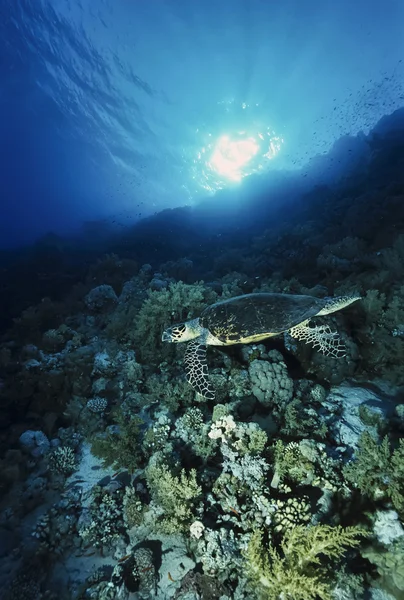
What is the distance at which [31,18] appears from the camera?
27812mm

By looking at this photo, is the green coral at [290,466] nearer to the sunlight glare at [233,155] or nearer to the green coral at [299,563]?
the green coral at [299,563]

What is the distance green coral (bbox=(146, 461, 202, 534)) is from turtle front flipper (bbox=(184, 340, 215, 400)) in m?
1.15

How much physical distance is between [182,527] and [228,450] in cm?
95

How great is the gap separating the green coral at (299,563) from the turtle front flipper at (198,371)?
72.5 inches

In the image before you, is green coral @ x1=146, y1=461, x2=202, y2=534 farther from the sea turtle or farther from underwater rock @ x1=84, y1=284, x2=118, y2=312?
underwater rock @ x1=84, y1=284, x2=118, y2=312

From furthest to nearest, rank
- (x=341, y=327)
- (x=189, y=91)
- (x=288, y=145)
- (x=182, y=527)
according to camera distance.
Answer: (x=288, y=145) < (x=189, y=91) < (x=341, y=327) < (x=182, y=527)

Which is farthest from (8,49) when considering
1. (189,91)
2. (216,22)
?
(216,22)

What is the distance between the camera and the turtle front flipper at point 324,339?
4.45 meters

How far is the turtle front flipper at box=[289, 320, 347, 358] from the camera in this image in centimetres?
445

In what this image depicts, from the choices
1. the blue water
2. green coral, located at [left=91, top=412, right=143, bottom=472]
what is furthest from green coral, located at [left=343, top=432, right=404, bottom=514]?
the blue water

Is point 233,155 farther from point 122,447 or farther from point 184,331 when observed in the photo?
point 122,447

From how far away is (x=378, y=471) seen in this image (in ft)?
9.18

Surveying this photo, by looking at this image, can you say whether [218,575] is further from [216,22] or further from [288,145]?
[288,145]

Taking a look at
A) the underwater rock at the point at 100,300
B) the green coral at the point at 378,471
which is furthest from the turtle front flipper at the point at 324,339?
the underwater rock at the point at 100,300
